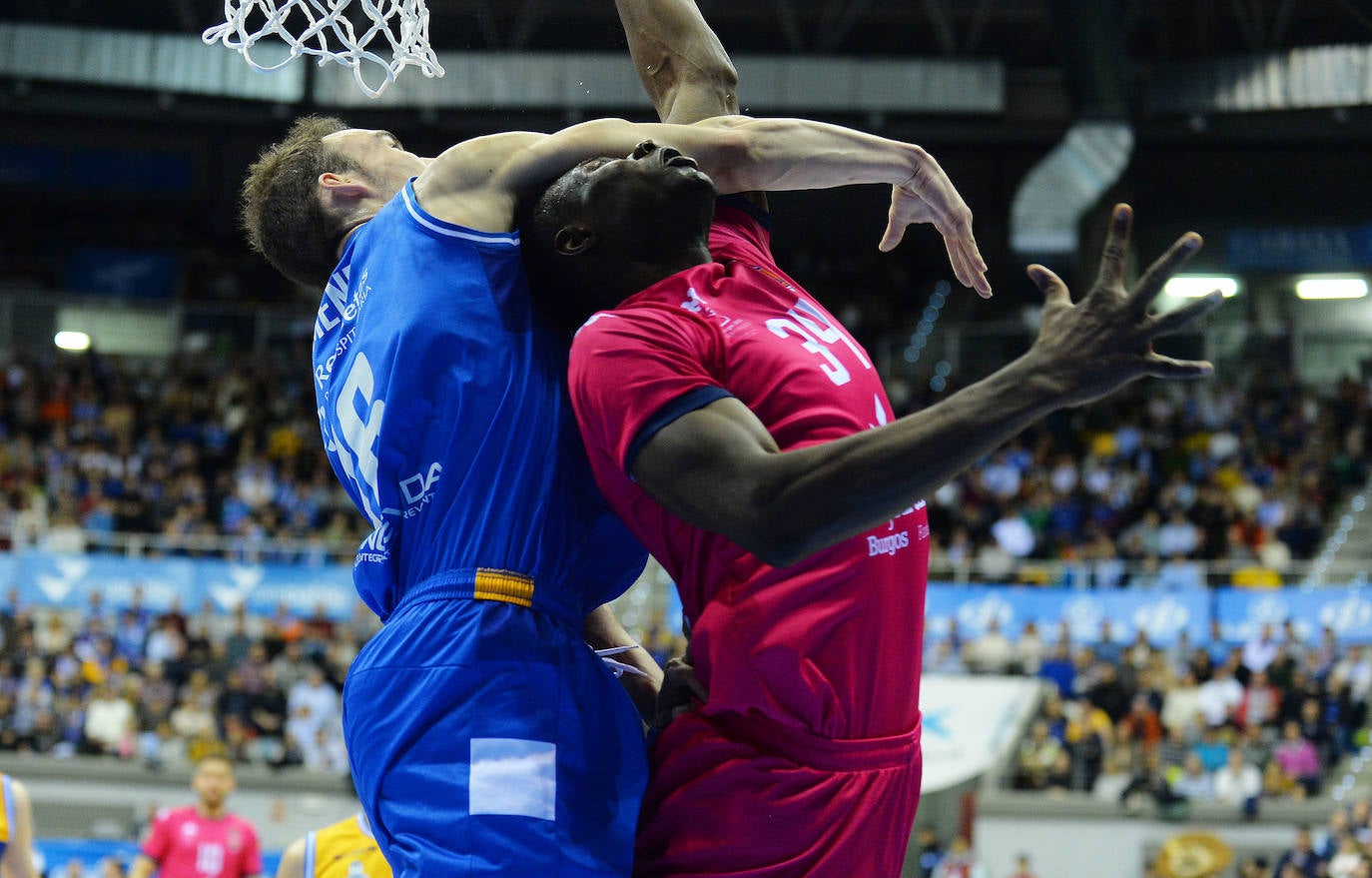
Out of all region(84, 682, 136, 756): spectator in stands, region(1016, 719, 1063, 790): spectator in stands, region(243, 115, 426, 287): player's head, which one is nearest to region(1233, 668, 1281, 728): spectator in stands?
region(1016, 719, 1063, 790): spectator in stands

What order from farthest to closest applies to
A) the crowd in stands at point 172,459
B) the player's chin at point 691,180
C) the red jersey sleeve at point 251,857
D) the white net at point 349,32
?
the crowd in stands at point 172,459
the red jersey sleeve at point 251,857
the white net at point 349,32
the player's chin at point 691,180

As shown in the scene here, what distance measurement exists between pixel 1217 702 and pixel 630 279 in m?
14.4

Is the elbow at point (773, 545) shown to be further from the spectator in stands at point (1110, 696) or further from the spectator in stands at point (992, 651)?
the spectator in stands at point (992, 651)

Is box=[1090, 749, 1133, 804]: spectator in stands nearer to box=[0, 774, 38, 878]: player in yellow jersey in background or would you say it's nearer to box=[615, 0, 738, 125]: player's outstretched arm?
box=[0, 774, 38, 878]: player in yellow jersey in background

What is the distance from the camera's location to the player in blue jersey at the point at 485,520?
2.58 m

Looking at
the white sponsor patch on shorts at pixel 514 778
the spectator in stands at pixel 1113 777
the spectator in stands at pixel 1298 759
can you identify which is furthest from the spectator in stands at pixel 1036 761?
the white sponsor patch on shorts at pixel 514 778

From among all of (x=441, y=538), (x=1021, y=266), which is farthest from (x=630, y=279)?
(x=1021, y=266)

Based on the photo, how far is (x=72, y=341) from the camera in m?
23.9

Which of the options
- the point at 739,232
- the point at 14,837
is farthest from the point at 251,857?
the point at 739,232

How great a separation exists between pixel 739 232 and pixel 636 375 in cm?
82

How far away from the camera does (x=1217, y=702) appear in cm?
1564

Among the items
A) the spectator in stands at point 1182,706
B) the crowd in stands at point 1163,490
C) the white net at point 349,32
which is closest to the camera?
the white net at point 349,32

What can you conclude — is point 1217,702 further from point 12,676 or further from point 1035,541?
point 12,676

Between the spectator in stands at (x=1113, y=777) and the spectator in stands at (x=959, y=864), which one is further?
the spectator in stands at (x=1113, y=777)
